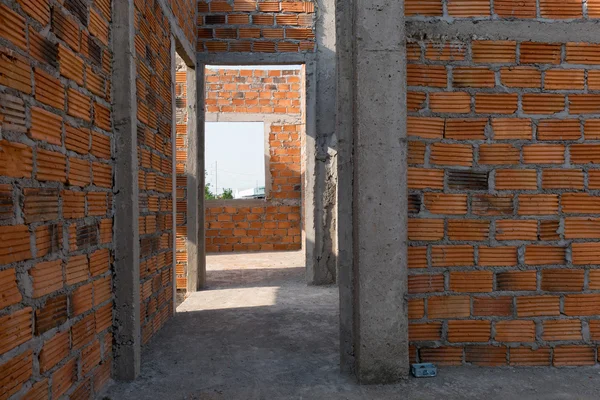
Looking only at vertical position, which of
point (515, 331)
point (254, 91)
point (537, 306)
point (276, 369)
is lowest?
point (276, 369)

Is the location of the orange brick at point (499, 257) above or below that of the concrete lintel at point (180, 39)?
below

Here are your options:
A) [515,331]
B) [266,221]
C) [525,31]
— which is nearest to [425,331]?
[515,331]

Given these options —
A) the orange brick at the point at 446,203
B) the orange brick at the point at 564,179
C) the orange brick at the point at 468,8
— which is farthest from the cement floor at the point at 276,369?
the orange brick at the point at 468,8

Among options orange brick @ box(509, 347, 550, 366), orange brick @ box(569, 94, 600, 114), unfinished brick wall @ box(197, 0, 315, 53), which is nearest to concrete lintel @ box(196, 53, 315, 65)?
unfinished brick wall @ box(197, 0, 315, 53)

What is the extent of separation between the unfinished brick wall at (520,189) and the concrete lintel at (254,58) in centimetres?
291

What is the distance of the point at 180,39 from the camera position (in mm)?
4277

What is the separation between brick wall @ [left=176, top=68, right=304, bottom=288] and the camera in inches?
359

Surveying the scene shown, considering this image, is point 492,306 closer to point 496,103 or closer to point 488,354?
point 488,354

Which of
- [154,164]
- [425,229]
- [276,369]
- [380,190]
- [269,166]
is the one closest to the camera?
[380,190]

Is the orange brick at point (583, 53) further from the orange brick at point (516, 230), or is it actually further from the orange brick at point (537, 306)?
the orange brick at point (537, 306)

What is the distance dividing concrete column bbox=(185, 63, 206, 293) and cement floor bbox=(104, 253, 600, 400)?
710 millimetres

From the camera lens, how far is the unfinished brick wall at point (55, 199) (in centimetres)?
154

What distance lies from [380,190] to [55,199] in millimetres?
1504

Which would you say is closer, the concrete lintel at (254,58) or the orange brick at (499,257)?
the orange brick at (499,257)
